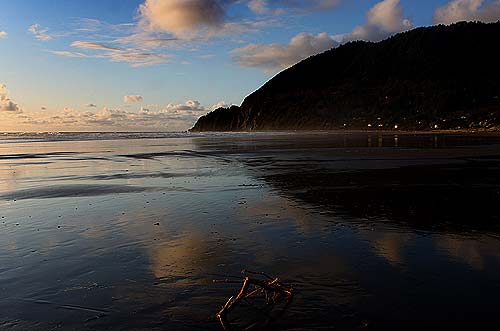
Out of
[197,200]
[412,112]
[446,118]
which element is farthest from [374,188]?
[412,112]

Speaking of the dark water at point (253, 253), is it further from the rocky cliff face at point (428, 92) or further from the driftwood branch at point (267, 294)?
the rocky cliff face at point (428, 92)

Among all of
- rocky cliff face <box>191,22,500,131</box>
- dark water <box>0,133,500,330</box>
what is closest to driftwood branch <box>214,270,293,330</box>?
dark water <box>0,133,500,330</box>

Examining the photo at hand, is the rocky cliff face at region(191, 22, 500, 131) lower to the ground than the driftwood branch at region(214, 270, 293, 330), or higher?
higher

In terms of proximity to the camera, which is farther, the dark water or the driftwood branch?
the dark water

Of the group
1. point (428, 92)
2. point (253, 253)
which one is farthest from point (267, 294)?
point (428, 92)

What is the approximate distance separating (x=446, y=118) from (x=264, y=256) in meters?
132

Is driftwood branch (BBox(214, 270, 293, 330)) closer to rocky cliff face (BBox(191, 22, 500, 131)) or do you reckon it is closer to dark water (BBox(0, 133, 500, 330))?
dark water (BBox(0, 133, 500, 330))

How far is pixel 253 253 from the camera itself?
8742 millimetres

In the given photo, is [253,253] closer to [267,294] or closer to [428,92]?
[267,294]

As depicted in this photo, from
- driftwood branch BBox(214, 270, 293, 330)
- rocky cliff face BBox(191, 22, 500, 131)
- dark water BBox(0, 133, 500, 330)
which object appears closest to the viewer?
driftwood branch BBox(214, 270, 293, 330)

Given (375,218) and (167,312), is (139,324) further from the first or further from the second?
(375,218)

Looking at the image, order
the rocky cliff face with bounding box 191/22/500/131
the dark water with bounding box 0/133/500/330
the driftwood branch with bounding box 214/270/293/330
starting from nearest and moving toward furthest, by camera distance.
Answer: the driftwood branch with bounding box 214/270/293/330 → the dark water with bounding box 0/133/500/330 → the rocky cliff face with bounding box 191/22/500/131

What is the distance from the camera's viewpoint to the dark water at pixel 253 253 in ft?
19.4

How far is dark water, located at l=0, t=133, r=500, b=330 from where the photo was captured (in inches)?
233
